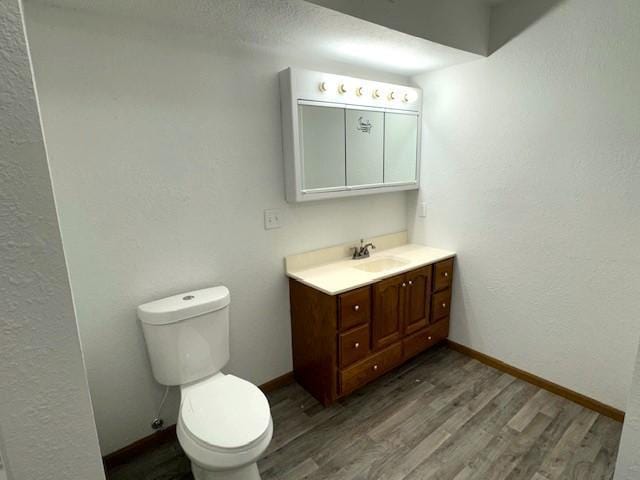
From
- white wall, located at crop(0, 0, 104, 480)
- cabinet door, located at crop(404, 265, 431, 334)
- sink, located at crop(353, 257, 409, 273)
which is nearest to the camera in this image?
white wall, located at crop(0, 0, 104, 480)

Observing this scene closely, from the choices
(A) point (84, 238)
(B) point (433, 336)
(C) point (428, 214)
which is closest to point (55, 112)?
(A) point (84, 238)

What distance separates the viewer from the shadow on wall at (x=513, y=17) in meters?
1.91

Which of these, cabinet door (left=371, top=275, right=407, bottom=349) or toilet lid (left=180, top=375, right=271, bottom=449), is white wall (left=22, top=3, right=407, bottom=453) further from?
cabinet door (left=371, top=275, right=407, bottom=349)

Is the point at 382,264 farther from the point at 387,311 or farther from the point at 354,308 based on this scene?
the point at 354,308

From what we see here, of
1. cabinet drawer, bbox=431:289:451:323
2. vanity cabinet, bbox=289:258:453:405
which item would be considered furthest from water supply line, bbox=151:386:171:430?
cabinet drawer, bbox=431:289:451:323

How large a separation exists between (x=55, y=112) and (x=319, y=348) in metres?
1.74

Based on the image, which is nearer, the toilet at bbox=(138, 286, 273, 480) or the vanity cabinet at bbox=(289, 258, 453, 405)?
the toilet at bbox=(138, 286, 273, 480)

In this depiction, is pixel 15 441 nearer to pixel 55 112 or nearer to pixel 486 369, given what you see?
pixel 55 112

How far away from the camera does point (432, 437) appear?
1843 millimetres

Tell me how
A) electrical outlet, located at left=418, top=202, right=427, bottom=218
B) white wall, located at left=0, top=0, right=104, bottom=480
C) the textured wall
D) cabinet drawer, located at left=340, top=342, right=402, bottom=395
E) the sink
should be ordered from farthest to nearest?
electrical outlet, located at left=418, top=202, right=427, bottom=218, the sink, cabinet drawer, located at left=340, top=342, right=402, bottom=395, the textured wall, white wall, located at left=0, top=0, right=104, bottom=480

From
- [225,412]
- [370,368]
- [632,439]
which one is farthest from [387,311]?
[632,439]

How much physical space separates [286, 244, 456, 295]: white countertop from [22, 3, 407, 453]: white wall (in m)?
0.24

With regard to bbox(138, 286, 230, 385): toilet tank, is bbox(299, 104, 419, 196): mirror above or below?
above

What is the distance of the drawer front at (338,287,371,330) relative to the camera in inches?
74.9
